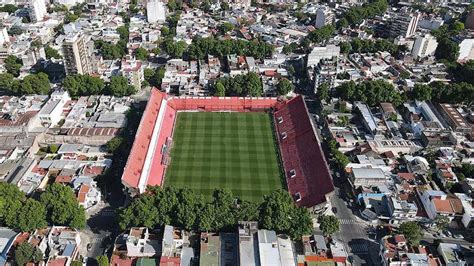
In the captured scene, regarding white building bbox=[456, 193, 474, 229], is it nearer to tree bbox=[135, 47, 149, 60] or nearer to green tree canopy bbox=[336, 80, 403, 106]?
green tree canopy bbox=[336, 80, 403, 106]

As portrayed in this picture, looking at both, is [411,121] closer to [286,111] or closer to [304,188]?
[286,111]

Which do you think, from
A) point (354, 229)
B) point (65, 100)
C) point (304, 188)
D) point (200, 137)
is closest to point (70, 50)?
point (65, 100)

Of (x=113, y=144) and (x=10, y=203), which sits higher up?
(x=10, y=203)

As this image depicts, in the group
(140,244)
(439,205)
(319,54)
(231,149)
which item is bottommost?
(231,149)

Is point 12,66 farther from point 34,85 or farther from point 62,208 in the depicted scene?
point 62,208

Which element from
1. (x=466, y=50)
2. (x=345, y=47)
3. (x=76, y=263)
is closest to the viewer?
(x=76, y=263)

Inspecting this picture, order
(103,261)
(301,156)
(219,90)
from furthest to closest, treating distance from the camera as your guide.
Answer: (219,90), (301,156), (103,261)

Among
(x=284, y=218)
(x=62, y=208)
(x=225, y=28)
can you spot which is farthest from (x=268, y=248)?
(x=225, y=28)
